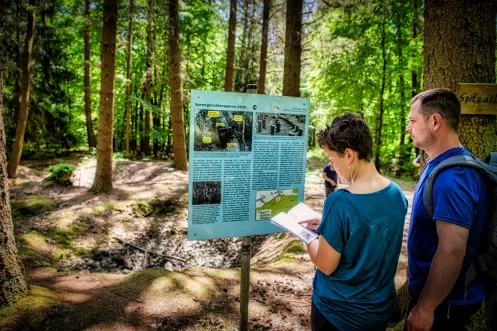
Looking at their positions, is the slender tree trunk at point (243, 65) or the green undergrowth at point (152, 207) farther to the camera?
the slender tree trunk at point (243, 65)

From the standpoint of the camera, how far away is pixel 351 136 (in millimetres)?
1618

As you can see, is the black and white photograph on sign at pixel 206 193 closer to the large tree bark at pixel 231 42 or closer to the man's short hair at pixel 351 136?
the man's short hair at pixel 351 136

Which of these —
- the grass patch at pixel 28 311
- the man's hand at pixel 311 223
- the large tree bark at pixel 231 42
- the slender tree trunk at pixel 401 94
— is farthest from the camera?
the slender tree trunk at pixel 401 94

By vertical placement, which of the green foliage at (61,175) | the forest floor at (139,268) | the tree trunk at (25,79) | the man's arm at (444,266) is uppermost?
the tree trunk at (25,79)

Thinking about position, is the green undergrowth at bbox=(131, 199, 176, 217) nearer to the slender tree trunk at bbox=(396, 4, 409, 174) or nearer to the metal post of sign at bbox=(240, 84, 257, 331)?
the metal post of sign at bbox=(240, 84, 257, 331)

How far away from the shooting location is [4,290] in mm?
2656

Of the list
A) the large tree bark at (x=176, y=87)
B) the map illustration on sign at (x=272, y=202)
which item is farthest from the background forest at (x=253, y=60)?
the map illustration on sign at (x=272, y=202)

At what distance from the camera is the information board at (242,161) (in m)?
2.38

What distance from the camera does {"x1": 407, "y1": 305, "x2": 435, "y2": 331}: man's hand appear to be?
1608 millimetres

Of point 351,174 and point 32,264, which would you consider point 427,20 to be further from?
point 32,264

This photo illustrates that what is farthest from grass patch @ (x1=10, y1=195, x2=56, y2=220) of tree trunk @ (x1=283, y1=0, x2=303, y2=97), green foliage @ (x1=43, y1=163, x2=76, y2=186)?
tree trunk @ (x1=283, y1=0, x2=303, y2=97)

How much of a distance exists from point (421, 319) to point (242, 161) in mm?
1627

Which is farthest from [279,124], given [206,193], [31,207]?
[31,207]

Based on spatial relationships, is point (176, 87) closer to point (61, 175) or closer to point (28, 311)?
point (61, 175)
